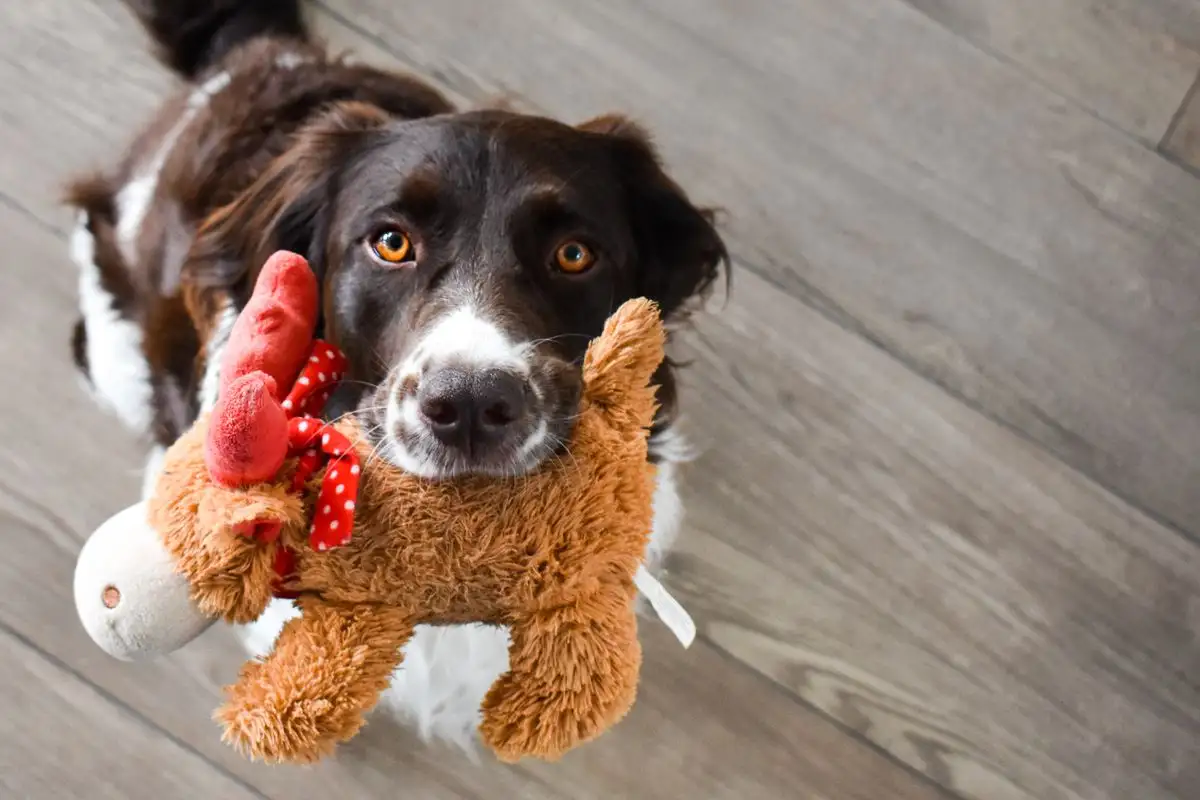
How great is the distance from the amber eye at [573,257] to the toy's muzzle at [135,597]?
0.56 metres

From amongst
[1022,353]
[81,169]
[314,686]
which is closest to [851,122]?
[1022,353]

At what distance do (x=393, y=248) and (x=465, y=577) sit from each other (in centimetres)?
45

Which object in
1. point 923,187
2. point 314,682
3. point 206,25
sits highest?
point 923,187

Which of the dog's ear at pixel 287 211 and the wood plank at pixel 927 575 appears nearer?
the dog's ear at pixel 287 211

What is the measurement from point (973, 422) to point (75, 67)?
178 cm

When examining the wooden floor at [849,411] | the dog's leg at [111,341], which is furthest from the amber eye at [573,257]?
the dog's leg at [111,341]

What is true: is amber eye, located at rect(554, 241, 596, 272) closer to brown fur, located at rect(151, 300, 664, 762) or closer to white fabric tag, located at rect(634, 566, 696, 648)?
brown fur, located at rect(151, 300, 664, 762)

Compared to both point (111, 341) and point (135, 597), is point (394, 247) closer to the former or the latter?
point (135, 597)

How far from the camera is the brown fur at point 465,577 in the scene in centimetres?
88

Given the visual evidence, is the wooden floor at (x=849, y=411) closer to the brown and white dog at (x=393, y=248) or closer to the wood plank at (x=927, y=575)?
the wood plank at (x=927, y=575)

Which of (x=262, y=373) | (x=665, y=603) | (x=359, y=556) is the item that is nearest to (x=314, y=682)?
(x=359, y=556)

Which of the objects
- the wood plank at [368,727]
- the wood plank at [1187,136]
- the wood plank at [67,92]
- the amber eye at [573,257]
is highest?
the wood plank at [1187,136]

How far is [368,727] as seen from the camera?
1723 millimetres

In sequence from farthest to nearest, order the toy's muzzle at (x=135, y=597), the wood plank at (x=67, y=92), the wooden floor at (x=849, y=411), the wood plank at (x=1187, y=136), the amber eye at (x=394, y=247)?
the wood plank at (x=1187, y=136) < the wood plank at (x=67, y=92) < the wooden floor at (x=849, y=411) < the amber eye at (x=394, y=247) < the toy's muzzle at (x=135, y=597)
